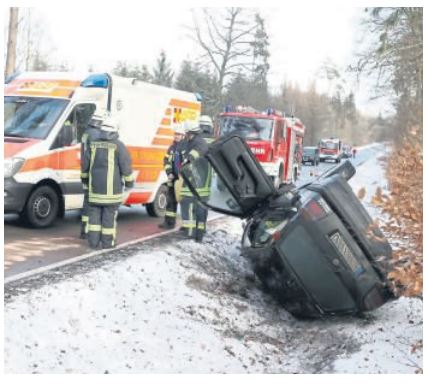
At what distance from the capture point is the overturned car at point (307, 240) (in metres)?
4.79

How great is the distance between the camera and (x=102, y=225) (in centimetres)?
594

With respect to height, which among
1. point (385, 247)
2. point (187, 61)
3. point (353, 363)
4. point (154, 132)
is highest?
point (187, 61)

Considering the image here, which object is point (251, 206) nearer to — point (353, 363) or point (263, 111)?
point (353, 363)

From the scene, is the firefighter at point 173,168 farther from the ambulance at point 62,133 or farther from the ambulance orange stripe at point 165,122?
the ambulance orange stripe at point 165,122

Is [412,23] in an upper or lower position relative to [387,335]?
upper

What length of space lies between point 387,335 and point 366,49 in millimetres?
3974

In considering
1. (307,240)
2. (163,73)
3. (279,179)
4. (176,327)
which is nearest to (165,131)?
(163,73)

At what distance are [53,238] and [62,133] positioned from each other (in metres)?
1.52

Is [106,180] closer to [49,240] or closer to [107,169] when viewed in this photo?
[107,169]

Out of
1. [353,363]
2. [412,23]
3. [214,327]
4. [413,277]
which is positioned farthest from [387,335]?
[412,23]

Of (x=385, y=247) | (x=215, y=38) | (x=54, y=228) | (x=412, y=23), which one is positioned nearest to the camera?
(x=385, y=247)

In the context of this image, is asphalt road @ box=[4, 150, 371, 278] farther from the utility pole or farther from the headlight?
the utility pole

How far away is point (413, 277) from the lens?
2889mm

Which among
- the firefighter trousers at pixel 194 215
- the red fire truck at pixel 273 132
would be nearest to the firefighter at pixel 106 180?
the firefighter trousers at pixel 194 215
